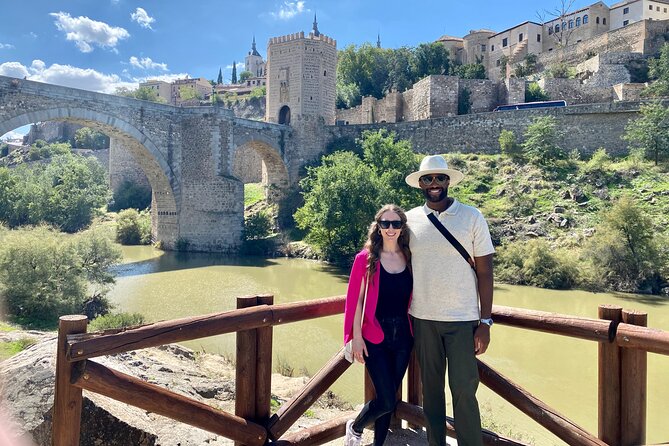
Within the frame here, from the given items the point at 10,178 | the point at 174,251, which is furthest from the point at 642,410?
the point at 10,178

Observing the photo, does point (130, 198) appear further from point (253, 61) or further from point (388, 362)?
point (253, 61)

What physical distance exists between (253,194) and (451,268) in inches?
1124

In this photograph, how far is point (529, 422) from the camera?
18.3ft

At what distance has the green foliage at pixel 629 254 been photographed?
548 inches

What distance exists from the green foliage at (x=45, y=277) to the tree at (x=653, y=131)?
70.2 ft

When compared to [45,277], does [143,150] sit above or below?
above

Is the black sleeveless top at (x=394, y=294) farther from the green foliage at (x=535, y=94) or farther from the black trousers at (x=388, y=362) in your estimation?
the green foliage at (x=535, y=94)

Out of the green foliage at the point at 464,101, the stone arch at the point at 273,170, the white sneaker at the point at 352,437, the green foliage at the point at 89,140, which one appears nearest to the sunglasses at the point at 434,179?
the white sneaker at the point at 352,437

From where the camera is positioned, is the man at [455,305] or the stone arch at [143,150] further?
the stone arch at [143,150]

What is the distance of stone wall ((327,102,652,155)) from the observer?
2253cm

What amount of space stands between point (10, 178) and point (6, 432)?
31626 mm

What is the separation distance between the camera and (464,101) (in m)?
29.8

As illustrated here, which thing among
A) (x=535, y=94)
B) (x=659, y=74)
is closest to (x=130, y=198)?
(x=535, y=94)

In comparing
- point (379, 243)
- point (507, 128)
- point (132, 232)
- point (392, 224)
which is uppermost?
point (507, 128)
